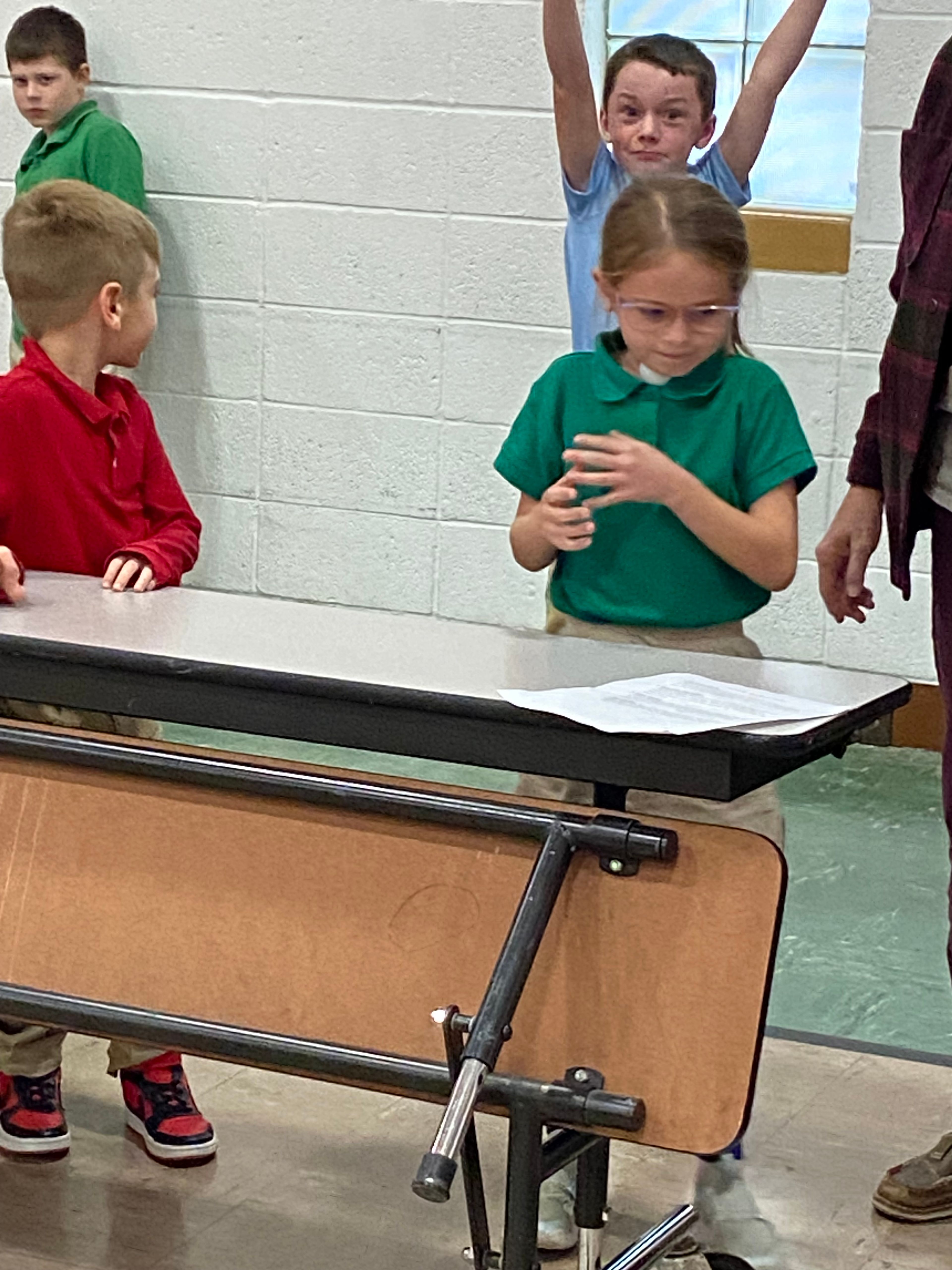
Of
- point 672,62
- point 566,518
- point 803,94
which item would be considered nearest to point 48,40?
point 803,94

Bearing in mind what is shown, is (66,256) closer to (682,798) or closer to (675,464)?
(675,464)

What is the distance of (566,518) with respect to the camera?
2.09 m

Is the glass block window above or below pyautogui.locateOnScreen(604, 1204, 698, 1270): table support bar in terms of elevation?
above

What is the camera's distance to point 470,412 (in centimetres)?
465

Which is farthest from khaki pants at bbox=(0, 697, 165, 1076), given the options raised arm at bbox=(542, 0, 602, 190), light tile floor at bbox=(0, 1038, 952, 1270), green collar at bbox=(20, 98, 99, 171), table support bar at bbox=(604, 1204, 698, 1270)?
green collar at bbox=(20, 98, 99, 171)

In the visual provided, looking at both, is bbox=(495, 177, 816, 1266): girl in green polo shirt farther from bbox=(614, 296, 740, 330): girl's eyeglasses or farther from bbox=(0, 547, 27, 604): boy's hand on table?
bbox=(0, 547, 27, 604): boy's hand on table

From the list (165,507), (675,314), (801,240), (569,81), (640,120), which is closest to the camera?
(675,314)

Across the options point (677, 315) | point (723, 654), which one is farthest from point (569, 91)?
point (723, 654)

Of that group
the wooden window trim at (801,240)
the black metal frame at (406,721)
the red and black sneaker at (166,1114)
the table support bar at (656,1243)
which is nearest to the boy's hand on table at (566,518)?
the black metal frame at (406,721)

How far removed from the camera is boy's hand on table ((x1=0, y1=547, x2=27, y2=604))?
205 centimetres

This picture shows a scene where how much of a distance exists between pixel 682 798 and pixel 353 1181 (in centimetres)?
63

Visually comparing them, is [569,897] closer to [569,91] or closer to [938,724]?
[569,91]

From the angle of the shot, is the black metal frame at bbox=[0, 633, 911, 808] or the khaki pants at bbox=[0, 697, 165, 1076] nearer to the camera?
the black metal frame at bbox=[0, 633, 911, 808]

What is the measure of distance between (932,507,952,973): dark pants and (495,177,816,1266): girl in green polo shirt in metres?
0.15
